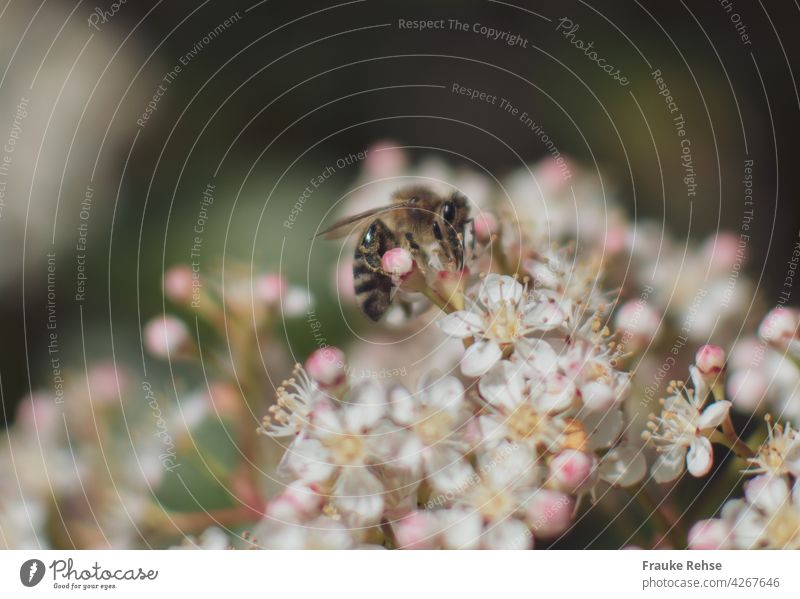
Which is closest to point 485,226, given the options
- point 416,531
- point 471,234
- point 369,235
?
point 471,234

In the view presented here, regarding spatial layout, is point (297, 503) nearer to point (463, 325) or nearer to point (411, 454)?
point (411, 454)

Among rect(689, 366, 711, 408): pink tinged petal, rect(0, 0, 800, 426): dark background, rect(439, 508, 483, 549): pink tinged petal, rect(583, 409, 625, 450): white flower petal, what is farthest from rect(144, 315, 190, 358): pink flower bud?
rect(689, 366, 711, 408): pink tinged petal

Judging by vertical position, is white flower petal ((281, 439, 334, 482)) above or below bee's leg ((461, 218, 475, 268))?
below

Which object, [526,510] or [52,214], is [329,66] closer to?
[52,214]

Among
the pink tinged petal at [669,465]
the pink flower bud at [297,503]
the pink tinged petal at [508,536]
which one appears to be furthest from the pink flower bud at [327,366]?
the pink tinged petal at [669,465]

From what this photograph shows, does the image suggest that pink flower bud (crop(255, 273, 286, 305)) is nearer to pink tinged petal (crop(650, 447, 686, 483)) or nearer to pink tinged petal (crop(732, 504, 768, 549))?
pink tinged petal (crop(650, 447, 686, 483))

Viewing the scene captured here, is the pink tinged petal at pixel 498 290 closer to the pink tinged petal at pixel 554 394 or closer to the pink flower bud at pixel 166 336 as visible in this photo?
the pink tinged petal at pixel 554 394
